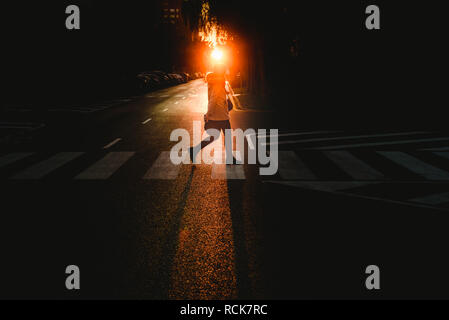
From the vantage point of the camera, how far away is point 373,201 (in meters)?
6.89

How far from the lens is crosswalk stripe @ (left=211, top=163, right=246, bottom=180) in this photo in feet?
28.1

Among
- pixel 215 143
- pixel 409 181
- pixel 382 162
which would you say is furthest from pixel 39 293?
pixel 215 143

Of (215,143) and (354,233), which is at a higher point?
(215,143)

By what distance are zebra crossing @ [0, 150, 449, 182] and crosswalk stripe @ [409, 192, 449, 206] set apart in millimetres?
1111

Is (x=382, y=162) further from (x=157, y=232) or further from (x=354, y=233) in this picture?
(x=157, y=232)

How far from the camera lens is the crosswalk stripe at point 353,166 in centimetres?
858

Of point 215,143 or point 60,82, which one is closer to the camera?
point 215,143

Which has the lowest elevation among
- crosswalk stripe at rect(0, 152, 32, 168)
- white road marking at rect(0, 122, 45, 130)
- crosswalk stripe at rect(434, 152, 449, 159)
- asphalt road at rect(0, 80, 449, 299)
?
asphalt road at rect(0, 80, 449, 299)

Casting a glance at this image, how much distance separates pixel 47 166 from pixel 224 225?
5.47 m

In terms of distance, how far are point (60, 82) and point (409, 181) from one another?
32631mm

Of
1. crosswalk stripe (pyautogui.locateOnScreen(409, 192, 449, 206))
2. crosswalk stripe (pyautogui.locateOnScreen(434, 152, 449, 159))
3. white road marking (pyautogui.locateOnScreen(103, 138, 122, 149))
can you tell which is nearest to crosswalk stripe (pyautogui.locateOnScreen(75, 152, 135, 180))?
white road marking (pyautogui.locateOnScreen(103, 138, 122, 149))

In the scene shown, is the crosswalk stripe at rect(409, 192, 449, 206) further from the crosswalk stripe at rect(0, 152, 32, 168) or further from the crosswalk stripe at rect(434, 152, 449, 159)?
the crosswalk stripe at rect(0, 152, 32, 168)

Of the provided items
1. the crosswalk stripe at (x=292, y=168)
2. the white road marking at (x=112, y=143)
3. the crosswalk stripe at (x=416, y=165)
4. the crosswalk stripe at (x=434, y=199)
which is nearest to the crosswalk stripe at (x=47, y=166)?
the white road marking at (x=112, y=143)
